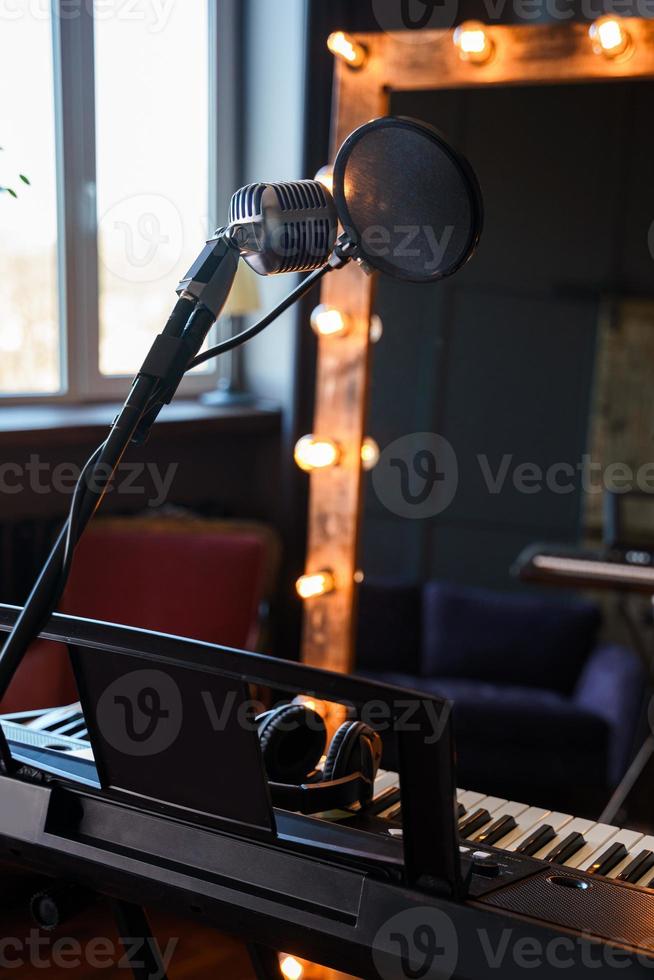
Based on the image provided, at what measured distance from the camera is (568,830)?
137 centimetres

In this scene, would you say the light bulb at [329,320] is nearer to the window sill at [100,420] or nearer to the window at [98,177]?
the window sill at [100,420]

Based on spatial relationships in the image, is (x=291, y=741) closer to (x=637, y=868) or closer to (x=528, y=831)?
(x=528, y=831)

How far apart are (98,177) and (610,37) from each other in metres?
1.67

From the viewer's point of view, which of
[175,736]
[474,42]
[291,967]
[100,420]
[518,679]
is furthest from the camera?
[518,679]

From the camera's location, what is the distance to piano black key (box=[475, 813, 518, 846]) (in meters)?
1.31

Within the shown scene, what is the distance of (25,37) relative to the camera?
9.98 ft

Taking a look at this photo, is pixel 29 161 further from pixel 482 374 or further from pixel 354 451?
pixel 482 374

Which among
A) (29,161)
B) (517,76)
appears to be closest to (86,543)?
(29,161)

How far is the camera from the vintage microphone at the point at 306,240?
3.22 feet

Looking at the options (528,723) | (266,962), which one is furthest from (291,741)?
(528,723)

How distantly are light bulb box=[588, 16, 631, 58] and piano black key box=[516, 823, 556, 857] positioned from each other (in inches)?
65.0

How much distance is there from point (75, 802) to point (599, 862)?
62 centimetres

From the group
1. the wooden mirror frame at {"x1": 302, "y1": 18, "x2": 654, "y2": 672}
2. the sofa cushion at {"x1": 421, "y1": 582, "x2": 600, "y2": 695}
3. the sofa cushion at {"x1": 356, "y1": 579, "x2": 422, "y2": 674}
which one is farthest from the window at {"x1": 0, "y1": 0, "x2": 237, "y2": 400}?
the sofa cushion at {"x1": 421, "y1": 582, "x2": 600, "y2": 695}

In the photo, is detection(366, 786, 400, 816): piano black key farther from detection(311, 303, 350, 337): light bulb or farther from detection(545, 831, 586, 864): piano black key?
detection(311, 303, 350, 337): light bulb
